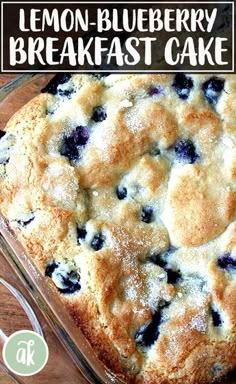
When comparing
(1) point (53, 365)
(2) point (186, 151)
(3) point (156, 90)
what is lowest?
(1) point (53, 365)

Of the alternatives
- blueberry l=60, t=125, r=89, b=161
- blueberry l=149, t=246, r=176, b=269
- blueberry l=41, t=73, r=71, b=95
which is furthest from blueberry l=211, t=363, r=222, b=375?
blueberry l=41, t=73, r=71, b=95

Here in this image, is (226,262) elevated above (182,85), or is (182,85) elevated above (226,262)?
(182,85)

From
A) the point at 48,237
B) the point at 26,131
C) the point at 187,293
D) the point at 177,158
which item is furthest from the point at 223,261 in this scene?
the point at 26,131

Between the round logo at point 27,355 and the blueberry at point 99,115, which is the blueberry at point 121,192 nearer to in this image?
the blueberry at point 99,115

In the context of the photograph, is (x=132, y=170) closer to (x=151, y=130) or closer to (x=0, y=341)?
(x=151, y=130)

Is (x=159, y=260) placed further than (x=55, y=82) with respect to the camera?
No

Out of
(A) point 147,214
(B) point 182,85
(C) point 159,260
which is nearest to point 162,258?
(C) point 159,260

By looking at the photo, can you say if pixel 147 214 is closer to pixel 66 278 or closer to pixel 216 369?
pixel 66 278

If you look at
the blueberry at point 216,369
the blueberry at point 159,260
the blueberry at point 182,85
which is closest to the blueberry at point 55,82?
the blueberry at point 182,85
